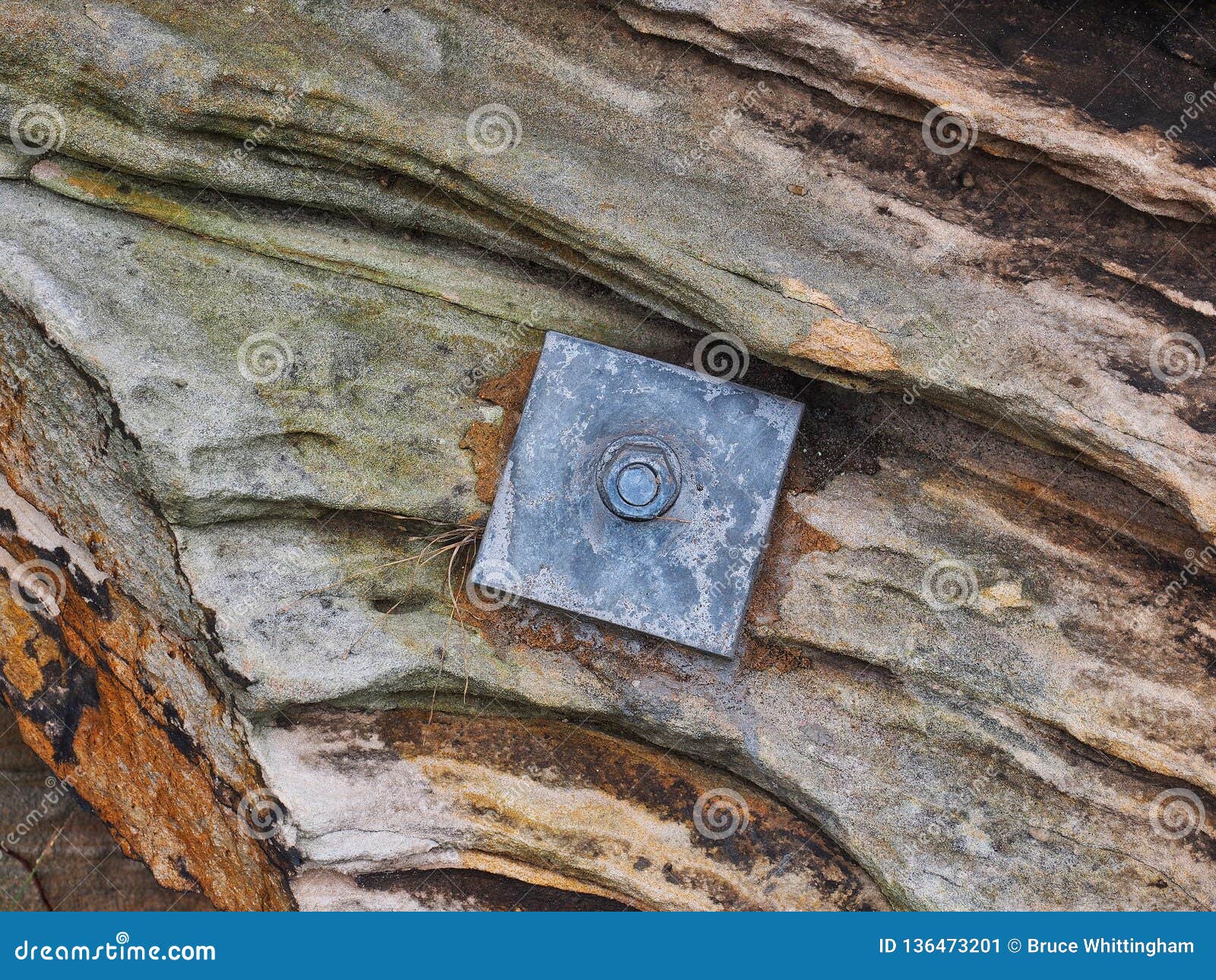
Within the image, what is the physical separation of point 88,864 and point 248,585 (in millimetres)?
2962

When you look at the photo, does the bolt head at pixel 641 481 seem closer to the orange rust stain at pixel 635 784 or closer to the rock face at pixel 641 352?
the rock face at pixel 641 352

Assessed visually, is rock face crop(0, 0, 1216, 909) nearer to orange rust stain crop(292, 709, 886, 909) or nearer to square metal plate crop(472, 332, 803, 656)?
orange rust stain crop(292, 709, 886, 909)

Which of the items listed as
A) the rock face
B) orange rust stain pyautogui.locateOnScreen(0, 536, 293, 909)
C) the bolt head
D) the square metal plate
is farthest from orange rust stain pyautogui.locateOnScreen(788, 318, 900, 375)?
orange rust stain pyautogui.locateOnScreen(0, 536, 293, 909)

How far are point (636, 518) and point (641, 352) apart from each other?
72 centimetres

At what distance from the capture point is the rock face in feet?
11.6

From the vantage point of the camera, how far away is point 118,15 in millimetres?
3609

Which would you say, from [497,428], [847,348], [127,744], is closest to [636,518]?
[497,428]

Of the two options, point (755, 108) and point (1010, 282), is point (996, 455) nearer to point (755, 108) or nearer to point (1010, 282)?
point (1010, 282)

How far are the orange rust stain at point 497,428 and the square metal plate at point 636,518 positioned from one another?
3.9 inches

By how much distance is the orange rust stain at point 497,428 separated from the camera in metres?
3.89

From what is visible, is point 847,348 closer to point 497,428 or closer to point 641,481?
point 641,481

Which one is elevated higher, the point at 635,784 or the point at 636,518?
the point at 636,518

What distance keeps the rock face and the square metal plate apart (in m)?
0.17

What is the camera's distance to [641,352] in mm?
3977
